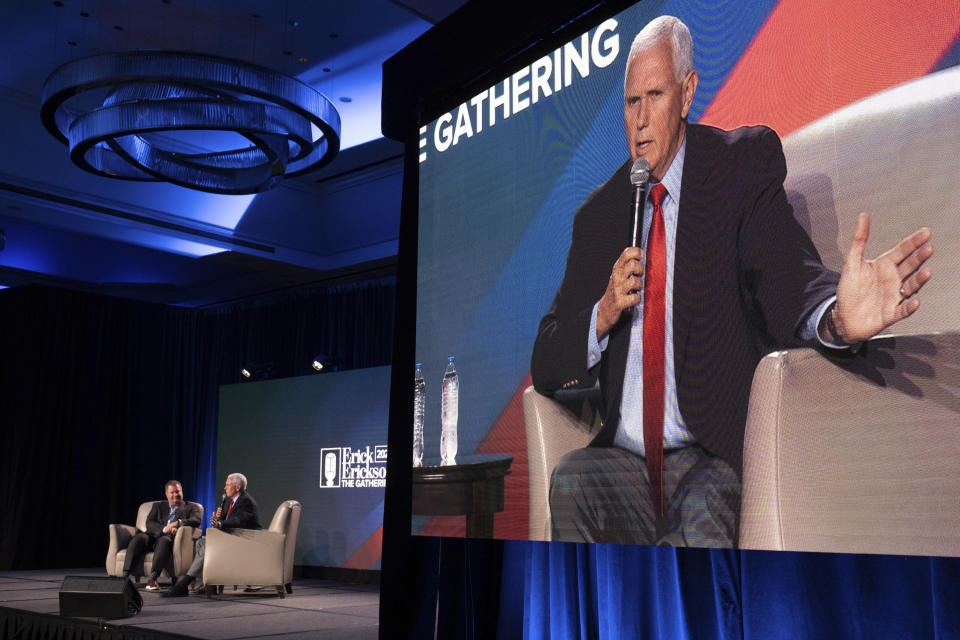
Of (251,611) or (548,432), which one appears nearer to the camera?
(548,432)

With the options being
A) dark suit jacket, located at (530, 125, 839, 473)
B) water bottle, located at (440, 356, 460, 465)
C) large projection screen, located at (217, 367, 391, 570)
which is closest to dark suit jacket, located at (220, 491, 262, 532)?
large projection screen, located at (217, 367, 391, 570)

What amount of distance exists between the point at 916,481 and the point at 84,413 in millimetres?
10730

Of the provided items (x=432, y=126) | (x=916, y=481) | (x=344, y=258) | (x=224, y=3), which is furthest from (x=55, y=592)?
(x=916, y=481)

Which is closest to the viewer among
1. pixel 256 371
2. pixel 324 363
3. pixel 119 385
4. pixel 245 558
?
pixel 245 558

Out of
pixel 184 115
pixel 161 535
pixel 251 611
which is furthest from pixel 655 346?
pixel 161 535

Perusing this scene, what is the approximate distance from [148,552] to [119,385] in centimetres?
419

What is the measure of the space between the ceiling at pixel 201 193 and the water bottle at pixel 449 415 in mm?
2294

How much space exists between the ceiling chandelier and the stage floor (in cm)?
312

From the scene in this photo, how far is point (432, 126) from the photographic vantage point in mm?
4234

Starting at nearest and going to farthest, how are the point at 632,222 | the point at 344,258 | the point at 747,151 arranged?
the point at 747,151 → the point at 632,222 → the point at 344,258

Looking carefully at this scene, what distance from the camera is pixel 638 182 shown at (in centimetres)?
304

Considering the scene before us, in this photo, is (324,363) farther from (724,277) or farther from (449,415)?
(724,277)

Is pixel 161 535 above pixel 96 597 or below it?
above

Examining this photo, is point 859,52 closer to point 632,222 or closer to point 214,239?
point 632,222
